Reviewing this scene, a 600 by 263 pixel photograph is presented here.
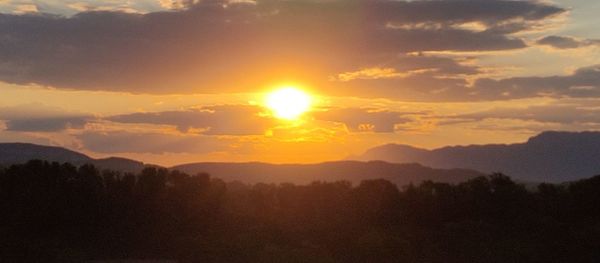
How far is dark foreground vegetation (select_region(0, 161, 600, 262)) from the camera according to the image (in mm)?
61406

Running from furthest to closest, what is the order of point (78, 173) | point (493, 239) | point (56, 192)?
point (78, 173)
point (56, 192)
point (493, 239)

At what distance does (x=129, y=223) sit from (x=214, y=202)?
7.83 meters

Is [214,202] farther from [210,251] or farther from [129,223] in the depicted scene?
[210,251]

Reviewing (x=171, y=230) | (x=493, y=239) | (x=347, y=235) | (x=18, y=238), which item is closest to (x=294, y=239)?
(x=347, y=235)

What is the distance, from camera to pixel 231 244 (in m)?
62.7

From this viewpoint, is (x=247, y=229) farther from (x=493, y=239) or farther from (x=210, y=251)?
(x=493, y=239)

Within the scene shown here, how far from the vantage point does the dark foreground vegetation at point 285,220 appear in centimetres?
6141

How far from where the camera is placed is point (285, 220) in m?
73.4

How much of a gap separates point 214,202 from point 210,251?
13.9 metres

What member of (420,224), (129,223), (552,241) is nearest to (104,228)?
(129,223)

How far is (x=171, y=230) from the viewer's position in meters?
68.2

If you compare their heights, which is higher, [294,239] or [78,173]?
[78,173]

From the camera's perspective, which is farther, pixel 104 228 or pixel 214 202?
pixel 214 202

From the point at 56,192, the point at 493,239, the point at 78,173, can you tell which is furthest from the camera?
the point at 78,173
